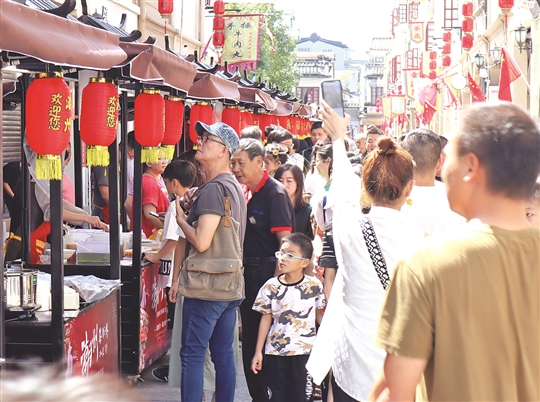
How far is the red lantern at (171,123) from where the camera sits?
7.52 metres

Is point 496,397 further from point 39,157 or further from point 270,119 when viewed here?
point 270,119

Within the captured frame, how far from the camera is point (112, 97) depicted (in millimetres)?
5754

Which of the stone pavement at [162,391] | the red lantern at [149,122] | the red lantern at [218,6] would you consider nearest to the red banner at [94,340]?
the stone pavement at [162,391]

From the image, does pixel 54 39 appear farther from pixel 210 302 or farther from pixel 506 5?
pixel 506 5

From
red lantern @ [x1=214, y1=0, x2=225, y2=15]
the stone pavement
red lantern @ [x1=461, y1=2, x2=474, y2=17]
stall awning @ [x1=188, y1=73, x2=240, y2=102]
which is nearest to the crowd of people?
the stone pavement

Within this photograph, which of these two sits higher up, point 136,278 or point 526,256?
point 526,256

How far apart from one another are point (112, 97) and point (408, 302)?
3.99 m

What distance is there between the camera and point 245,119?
12.5 m

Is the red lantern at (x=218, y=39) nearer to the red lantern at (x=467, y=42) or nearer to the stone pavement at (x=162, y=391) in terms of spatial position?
the red lantern at (x=467, y=42)

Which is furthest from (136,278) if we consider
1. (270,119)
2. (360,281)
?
(270,119)

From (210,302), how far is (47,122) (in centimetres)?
155

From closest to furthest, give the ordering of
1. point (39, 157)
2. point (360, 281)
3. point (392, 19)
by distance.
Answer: point (360, 281) → point (39, 157) → point (392, 19)

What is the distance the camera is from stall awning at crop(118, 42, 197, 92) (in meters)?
5.72

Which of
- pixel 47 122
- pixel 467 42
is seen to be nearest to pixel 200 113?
pixel 47 122
